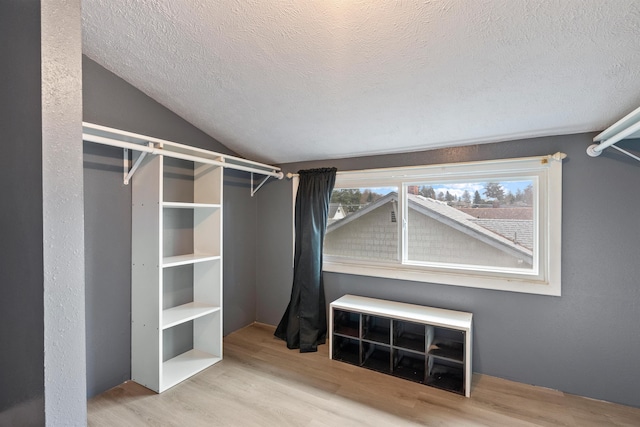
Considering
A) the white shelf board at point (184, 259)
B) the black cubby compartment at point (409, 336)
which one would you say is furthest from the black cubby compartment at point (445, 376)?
the white shelf board at point (184, 259)

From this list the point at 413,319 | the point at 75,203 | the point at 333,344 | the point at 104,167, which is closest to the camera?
the point at 75,203

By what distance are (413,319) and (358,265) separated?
0.77m

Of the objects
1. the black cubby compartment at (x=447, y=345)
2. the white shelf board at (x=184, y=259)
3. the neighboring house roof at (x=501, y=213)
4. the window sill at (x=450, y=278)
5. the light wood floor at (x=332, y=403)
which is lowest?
the light wood floor at (x=332, y=403)

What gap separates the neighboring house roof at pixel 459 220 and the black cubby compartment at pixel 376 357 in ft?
3.74

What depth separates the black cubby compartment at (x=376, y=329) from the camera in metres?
2.36

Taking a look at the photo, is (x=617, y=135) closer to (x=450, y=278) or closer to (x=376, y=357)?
(x=450, y=278)

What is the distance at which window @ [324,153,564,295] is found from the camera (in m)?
2.07

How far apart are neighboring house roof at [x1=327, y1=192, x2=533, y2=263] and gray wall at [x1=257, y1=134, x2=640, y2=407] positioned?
31 centimetres

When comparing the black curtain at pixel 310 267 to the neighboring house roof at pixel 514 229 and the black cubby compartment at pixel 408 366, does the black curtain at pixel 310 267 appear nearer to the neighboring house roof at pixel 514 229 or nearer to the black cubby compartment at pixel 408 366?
the black cubby compartment at pixel 408 366

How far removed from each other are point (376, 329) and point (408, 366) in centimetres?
37

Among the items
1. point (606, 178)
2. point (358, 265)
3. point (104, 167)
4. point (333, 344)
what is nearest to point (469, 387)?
point (333, 344)

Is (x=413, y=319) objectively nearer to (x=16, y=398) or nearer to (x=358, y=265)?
(x=358, y=265)

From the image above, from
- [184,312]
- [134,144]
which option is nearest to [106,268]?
[184,312]

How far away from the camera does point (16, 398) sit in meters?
0.78
